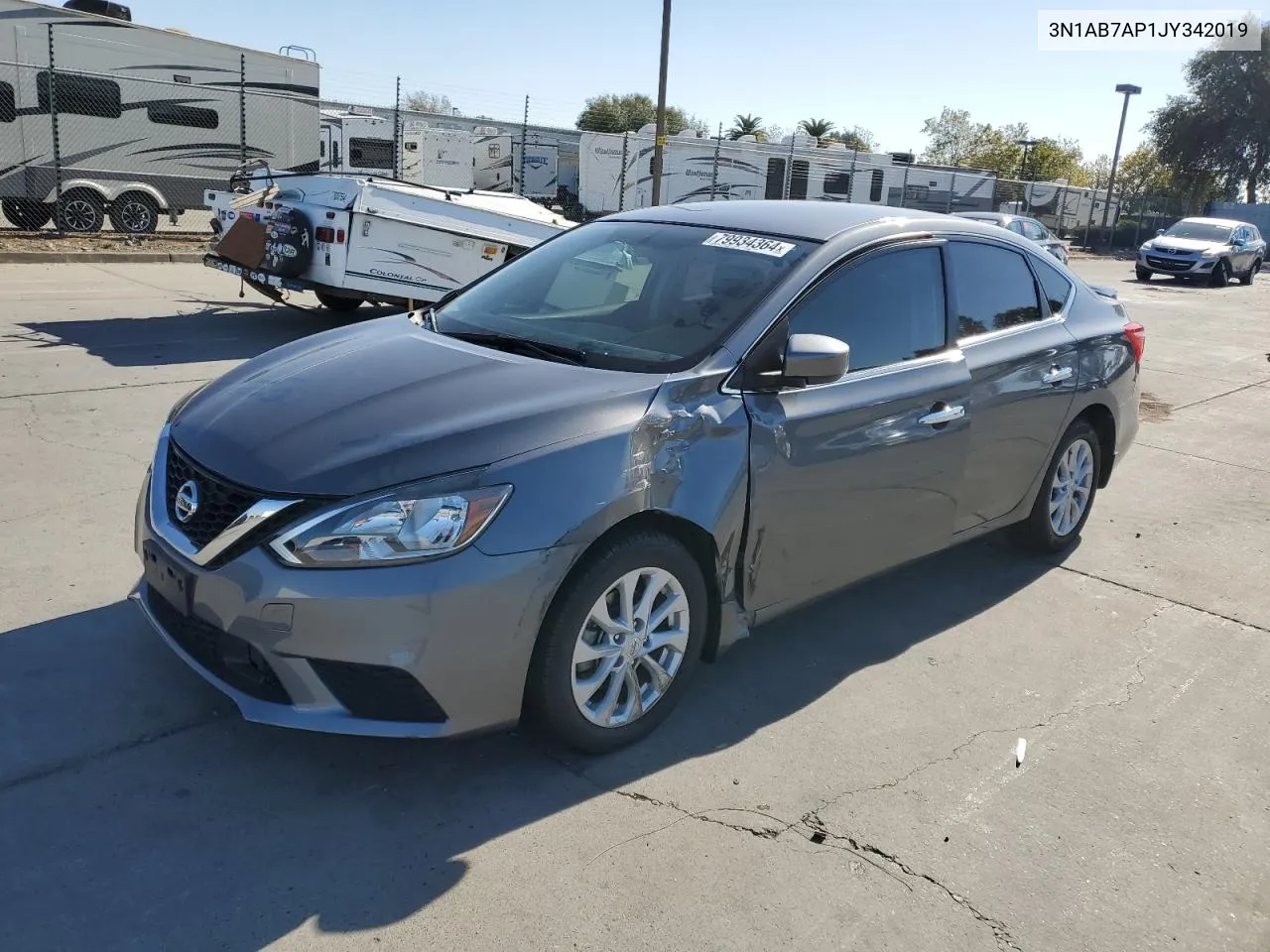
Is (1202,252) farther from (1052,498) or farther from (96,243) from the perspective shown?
(1052,498)

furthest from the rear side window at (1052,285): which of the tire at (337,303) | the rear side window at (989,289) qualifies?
the tire at (337,303)

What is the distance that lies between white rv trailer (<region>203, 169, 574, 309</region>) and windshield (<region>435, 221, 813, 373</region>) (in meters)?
5.75

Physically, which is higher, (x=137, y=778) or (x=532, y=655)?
(x=532, y=655)

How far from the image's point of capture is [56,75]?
663 inches

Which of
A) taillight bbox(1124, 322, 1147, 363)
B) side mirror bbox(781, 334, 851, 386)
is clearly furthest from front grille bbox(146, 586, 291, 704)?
taillight bbox(1124, 322, 1147, 363)

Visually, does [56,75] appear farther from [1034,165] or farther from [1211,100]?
[1034,165]

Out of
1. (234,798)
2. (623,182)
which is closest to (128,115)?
(623,182)

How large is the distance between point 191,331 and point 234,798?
26.9ft

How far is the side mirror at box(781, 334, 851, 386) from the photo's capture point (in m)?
3.54

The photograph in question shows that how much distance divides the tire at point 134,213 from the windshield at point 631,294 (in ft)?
52.2

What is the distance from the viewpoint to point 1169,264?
2617 centimetres

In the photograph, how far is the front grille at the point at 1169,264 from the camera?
26056mm

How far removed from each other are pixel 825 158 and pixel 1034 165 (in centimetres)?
3769

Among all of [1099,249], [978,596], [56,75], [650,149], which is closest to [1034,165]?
[1099,249]
